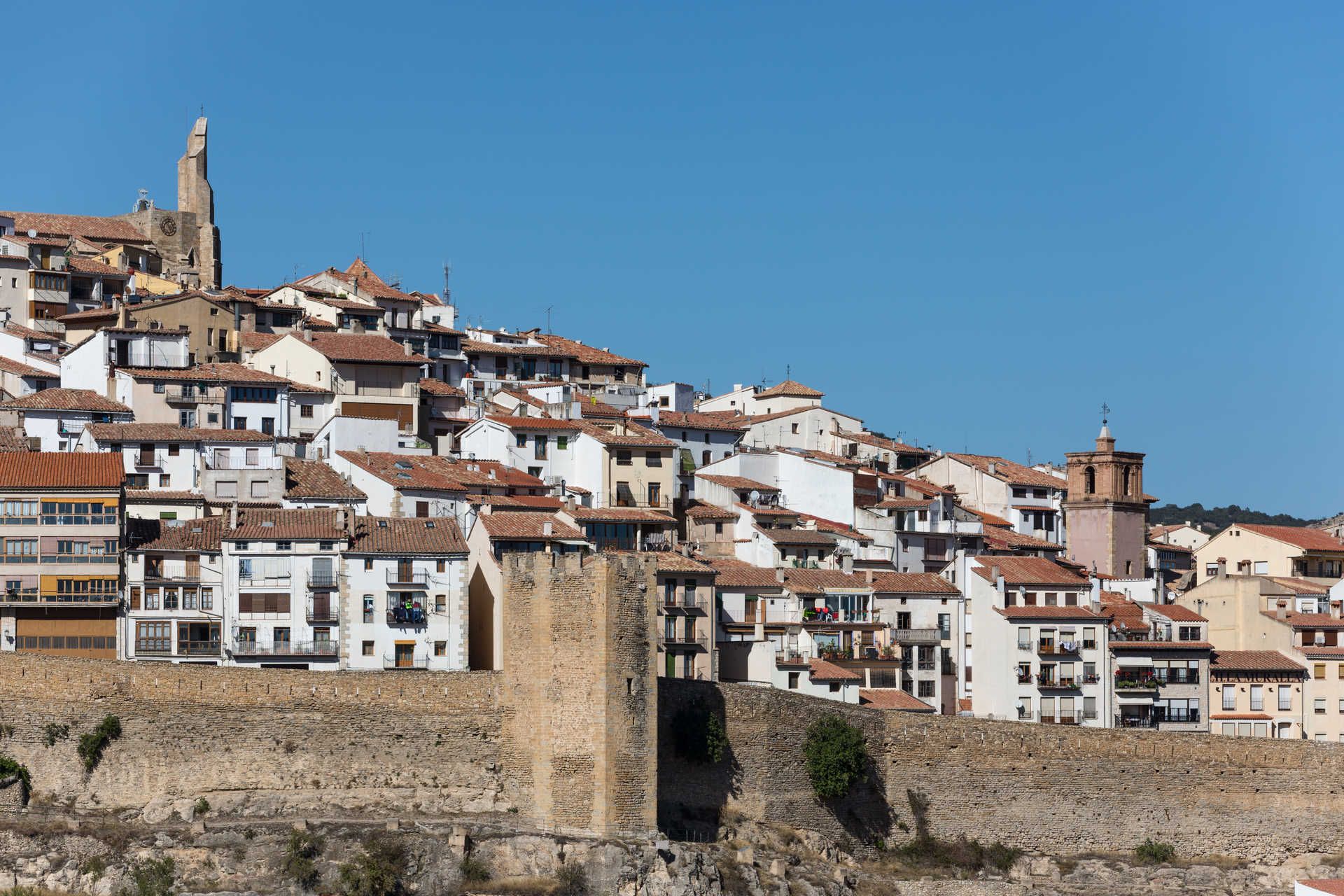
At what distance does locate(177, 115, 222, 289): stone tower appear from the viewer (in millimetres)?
100500

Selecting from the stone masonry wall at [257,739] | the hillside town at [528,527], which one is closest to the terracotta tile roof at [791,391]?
the hillside town at [528,527]

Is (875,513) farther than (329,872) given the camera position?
Yes

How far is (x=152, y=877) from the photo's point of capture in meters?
48.2

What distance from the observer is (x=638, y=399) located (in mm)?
87562

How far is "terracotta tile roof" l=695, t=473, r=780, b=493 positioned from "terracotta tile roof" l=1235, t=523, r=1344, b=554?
66.0 feet

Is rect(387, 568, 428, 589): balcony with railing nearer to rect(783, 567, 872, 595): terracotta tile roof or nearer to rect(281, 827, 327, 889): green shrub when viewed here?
rect(281, 827, 327, 889): green shrub

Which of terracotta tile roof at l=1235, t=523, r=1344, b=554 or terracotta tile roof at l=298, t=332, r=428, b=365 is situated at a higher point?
terracotta tile roof at l=298, t=332, r=428, b=365

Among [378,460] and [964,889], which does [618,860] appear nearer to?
[964,889]

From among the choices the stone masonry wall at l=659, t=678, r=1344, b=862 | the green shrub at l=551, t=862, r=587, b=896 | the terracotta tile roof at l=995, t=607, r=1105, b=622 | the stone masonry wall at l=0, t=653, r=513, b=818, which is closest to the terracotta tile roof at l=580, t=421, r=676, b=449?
the terracotta tile roof at l=995, t=607, r=1105, b=622

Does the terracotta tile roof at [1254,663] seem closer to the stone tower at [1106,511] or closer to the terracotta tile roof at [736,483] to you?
the stone tower at [1106,511]

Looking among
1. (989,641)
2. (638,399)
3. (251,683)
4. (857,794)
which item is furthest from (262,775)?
(638,399)

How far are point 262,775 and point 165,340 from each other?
83.5ft

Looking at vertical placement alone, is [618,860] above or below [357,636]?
below

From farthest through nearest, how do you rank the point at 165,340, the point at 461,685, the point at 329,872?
the point at 165,340
the point at 461,685
the point at 329,872
